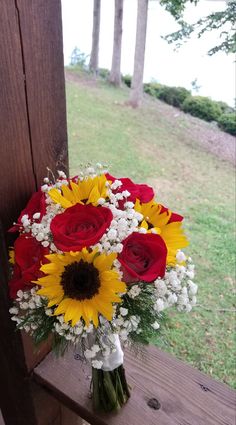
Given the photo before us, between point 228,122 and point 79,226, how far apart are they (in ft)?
16.7

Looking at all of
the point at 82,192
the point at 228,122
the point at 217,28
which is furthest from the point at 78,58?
the point at 82,192

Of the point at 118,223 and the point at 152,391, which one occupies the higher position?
the point at 118,223

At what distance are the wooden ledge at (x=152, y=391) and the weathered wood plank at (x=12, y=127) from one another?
0.43 meters

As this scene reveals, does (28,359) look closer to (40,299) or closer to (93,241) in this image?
(40,299)

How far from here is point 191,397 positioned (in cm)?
85

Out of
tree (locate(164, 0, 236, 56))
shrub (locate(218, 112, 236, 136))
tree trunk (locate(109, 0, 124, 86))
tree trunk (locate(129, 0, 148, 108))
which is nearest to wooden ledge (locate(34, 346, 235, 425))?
tree (locate(164, 0, 236, 56))

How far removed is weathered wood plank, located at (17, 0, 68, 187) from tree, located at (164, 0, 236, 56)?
65cm

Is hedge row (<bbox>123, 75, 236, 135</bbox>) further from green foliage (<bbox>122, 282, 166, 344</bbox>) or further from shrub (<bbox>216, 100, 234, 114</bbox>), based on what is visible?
green foliage (<bbox>122, 282, 166, 344</bbox>)

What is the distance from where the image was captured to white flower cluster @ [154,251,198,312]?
59cm

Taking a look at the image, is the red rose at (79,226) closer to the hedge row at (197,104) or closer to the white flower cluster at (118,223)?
the white flower cluster at (118,223)

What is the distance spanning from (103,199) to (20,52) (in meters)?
0.28

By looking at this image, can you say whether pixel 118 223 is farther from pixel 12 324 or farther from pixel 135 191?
pixel 12 324

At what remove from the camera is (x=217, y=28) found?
158 cm

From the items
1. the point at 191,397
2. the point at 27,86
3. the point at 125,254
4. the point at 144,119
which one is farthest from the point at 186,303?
the point at 144,119
